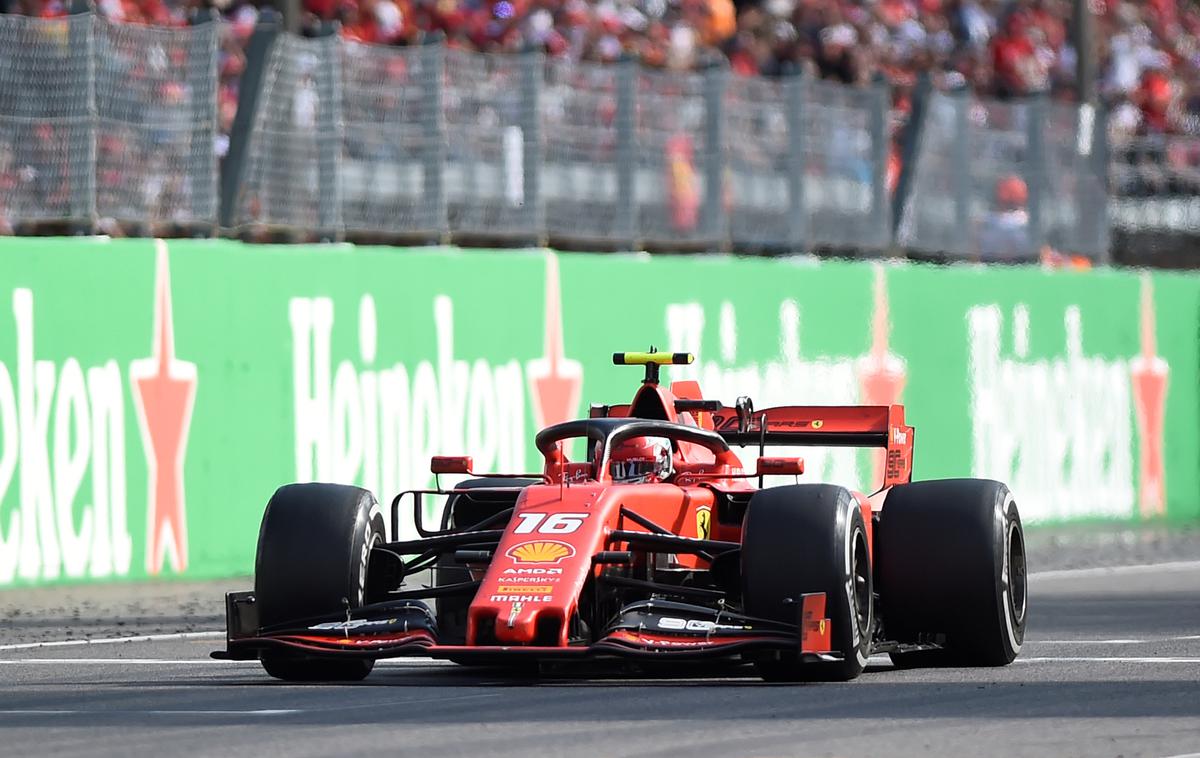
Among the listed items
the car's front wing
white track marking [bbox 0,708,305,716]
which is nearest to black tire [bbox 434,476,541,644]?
the car's front wing

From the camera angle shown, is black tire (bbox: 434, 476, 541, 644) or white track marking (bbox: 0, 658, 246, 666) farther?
white track marking (bbox: 0, 658, 246, 666)

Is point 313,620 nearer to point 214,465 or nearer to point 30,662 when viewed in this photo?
point 30,662

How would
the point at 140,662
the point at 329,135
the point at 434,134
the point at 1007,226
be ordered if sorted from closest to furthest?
the point at 140,662, the point at 329,135, the point at 434,134, the point at 1007,226

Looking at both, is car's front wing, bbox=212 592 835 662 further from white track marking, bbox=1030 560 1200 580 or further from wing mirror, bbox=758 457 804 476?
white track marking, bbox=1030 560 1200 580

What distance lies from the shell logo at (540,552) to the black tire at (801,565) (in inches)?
25.4

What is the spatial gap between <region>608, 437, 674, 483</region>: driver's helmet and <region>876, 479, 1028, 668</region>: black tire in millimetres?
979

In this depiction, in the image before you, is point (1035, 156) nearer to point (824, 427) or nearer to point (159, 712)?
point (824, 427)

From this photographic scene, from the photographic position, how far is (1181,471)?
73.4 ft

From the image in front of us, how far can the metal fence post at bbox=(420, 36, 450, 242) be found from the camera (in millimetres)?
16328

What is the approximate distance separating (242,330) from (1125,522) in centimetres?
935

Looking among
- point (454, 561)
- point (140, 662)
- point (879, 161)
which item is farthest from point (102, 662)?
point (879, 161)

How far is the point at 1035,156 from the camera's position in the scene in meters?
21.3

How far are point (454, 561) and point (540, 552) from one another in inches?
28.8

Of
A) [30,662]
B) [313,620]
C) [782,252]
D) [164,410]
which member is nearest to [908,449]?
[313,620]
